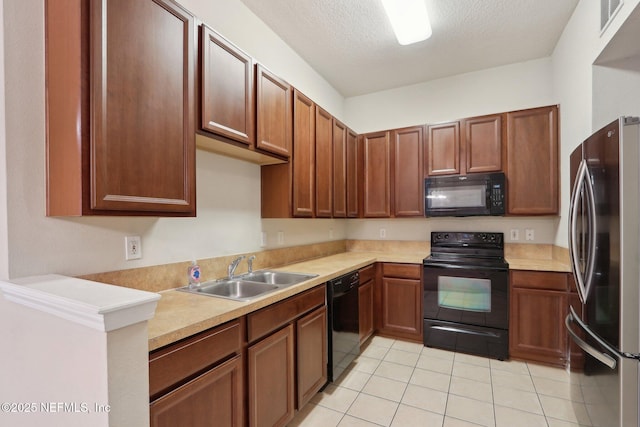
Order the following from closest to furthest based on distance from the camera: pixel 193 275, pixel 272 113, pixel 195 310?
pixel 195 310
pixel 193 275
pixel 272 113

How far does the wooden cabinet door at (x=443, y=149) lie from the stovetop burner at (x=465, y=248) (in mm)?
707

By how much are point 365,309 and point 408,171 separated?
1.57 metres

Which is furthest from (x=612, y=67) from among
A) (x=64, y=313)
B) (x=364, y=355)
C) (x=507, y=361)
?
(x=64, y=313)

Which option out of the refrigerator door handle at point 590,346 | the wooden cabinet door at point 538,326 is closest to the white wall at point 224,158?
the wooden cabinet door at point 538,326

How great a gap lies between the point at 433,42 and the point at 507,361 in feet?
9.70

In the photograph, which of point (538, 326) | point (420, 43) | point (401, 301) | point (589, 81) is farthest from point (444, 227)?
point (420, 43)

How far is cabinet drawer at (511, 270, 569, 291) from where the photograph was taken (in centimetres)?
247

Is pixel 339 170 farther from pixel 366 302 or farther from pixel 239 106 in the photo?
pixel 239 106

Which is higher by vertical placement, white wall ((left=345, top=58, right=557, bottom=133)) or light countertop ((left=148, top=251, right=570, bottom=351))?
white wall ((left=345, top=58, right=557, bottom=133))

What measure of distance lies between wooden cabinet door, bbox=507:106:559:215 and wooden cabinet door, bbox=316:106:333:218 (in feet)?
5.66

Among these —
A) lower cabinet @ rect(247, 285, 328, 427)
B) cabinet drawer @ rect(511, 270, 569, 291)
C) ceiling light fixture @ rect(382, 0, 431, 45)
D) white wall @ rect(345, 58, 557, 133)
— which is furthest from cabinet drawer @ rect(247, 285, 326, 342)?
white wall @ rect(345, 58, 557, 133)

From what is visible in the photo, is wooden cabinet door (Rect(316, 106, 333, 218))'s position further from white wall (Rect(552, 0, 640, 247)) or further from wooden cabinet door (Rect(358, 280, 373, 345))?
white wall (Rect(552, 0, 640, 247))

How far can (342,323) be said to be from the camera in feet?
7.78

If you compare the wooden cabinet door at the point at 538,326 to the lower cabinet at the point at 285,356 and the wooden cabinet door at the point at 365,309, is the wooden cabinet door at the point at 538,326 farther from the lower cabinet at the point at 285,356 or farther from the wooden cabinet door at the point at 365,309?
the lower cabinet at the point at 285,356
